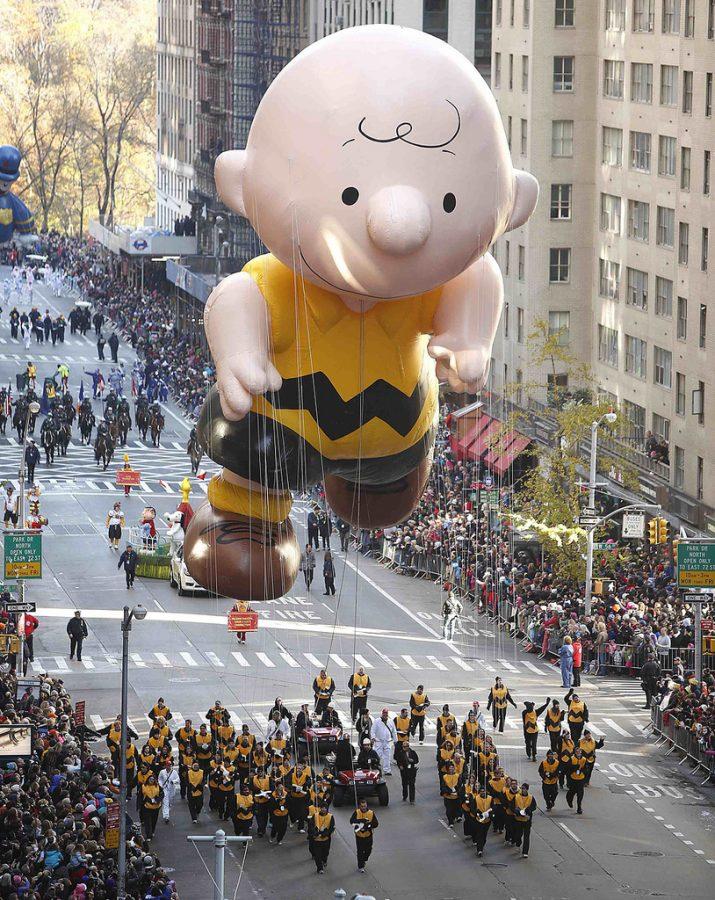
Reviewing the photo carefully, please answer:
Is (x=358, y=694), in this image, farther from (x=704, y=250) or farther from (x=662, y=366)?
(x=662, y=366)

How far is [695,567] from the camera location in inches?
1890

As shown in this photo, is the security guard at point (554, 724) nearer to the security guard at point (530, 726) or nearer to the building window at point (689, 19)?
the security guard at point (530, 726)

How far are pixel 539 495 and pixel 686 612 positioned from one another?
732 cm

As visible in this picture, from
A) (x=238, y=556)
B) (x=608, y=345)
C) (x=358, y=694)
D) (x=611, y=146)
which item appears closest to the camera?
(x=238, y=556)

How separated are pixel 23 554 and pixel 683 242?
1122 inches

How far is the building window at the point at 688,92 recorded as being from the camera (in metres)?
70.2

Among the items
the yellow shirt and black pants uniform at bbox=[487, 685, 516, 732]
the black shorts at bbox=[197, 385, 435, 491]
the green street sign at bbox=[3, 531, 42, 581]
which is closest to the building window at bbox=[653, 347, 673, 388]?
the yellow shirt and black pants uniform at bbox=[487, 685, 516, 732]

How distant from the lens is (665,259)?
73312 millimetres

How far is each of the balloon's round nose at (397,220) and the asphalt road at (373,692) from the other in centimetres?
1247

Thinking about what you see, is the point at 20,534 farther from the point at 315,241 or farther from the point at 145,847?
the point at 315,241

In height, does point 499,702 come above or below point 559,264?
below

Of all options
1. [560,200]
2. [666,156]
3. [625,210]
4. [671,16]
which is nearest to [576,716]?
[666,156]

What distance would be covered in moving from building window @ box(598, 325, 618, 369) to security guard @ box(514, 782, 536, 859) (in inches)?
1525

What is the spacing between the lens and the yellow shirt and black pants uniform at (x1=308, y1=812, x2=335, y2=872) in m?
39.5
